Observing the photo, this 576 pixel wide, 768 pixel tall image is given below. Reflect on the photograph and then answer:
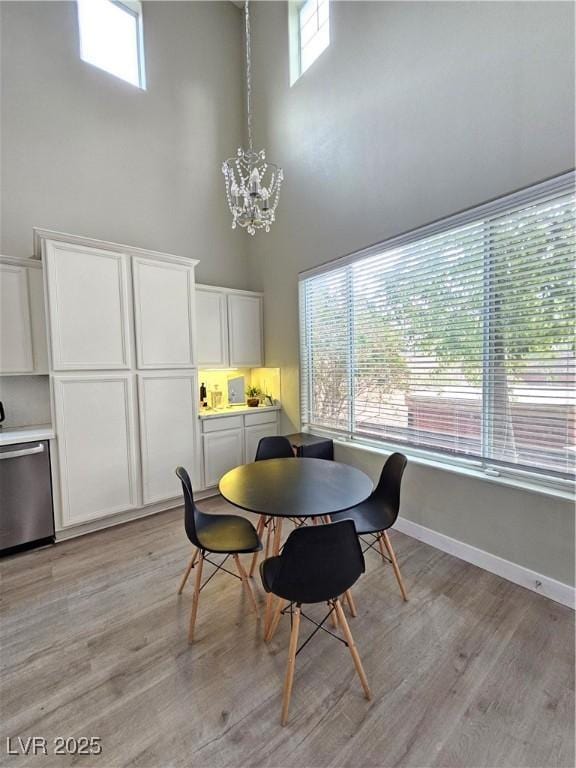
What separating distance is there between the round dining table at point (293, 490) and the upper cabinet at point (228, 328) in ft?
6.68

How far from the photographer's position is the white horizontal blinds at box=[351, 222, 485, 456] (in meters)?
2.44

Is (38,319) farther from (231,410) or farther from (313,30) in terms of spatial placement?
(313,30)

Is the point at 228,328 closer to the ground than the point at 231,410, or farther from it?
farther from it

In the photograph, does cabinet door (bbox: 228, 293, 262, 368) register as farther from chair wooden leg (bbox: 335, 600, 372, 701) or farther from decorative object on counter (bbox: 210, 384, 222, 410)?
chair wooden leg (bbox: 335, 600, 372, 701)

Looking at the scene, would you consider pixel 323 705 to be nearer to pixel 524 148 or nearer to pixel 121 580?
pixel 121 580

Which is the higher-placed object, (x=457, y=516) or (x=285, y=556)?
(x=285, y=556)

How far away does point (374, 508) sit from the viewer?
2.26 meters

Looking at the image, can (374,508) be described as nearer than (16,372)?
Yes

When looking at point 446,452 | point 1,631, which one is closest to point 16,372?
point 1,631

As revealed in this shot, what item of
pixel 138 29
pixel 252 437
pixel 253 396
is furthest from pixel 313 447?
pixel 138 29

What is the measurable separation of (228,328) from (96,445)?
195cm

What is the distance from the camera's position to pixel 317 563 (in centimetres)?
138

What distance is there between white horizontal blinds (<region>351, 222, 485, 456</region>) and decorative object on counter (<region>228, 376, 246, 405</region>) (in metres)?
1.63

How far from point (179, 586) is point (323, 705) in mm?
1185
